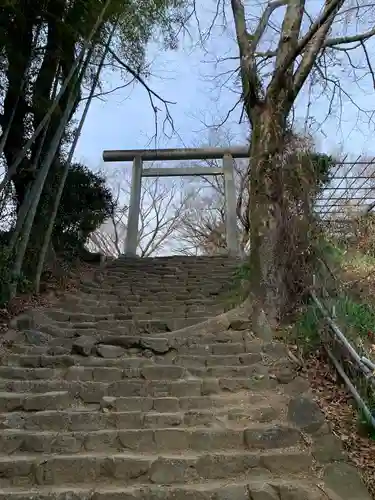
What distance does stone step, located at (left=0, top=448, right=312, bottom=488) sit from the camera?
291 centimetres

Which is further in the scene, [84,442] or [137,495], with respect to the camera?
[84,442]

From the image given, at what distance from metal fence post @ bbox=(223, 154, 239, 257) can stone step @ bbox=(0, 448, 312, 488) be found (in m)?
6.97

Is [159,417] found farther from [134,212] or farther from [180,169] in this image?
[180,169]

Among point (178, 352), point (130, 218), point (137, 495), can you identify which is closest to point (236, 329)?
point (178, 352)

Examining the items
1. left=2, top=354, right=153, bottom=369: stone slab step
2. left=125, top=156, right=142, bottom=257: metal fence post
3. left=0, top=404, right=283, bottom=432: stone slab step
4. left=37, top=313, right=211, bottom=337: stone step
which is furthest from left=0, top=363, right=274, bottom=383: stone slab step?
left=125, top=156, right=142, bottom=257: metal fence post

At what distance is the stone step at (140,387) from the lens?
3811 mm

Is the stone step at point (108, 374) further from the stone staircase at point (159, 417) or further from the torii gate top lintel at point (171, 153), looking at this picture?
the torii gate top lintel at point (171, 153)

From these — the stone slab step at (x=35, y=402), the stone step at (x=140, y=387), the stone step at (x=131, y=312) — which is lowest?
the stone slab step at (x=35, y=402)

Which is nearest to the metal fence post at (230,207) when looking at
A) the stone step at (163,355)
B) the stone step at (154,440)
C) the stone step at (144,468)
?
the stone step at (163,355)

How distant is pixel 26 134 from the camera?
7.41 m

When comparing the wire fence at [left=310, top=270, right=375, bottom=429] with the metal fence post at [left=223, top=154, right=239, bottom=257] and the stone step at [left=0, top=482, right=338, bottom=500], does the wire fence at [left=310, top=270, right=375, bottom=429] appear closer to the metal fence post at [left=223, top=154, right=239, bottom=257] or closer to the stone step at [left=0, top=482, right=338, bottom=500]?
the stone step at [left=0, top=482, right=338, bottom=500]

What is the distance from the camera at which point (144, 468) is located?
2.95m

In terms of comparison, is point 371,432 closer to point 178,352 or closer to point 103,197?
point 178,352

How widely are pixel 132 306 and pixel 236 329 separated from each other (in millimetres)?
1820
